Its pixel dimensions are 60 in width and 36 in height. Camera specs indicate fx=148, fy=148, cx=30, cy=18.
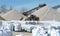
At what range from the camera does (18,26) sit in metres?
2.20

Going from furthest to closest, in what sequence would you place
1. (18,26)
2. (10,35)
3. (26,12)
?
(26,12) < (18,26) < (10,35)

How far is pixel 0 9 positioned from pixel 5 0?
2.44 feet

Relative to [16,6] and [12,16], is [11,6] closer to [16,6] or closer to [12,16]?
[16,6]

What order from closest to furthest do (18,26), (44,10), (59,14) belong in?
(18,26) → (59,14) → (44,10)

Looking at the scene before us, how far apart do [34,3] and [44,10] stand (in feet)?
2.72

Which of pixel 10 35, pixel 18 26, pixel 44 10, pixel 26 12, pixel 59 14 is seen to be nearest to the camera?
pixel 10 35

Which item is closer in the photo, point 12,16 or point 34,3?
point 12,16

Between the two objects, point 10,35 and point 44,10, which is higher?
point 44,10

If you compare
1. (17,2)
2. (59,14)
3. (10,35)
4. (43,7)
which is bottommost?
(10,35)

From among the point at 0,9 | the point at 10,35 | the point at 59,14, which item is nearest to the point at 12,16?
the point at 0,9

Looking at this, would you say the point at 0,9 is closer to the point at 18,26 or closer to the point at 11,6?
the point at 11,6

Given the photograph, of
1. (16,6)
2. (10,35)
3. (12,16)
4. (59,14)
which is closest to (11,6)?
(16,6)

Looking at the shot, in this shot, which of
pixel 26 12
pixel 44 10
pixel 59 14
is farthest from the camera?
pixel 26 12

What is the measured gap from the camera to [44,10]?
18.4 ft
